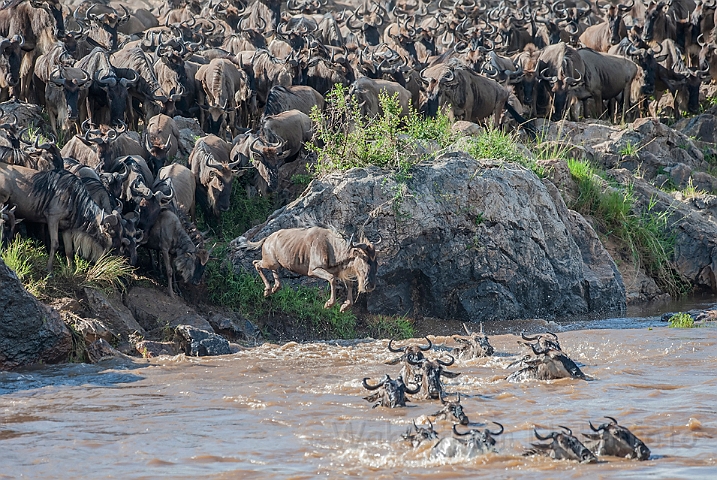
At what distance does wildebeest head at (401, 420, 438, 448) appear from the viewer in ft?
21.0

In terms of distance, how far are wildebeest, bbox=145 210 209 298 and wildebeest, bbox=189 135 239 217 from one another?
159 centimetres

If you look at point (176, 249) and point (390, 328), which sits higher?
point (176, 249)

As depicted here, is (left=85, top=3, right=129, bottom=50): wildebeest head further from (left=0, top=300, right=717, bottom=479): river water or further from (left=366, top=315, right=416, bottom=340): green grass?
(left=0, top=300, right=717, bottom=479): river water

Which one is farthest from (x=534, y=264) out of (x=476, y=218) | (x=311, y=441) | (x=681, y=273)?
(x=311, y=441)

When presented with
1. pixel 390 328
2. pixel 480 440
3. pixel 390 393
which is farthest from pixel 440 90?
pixel 480 440

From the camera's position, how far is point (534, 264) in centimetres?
1271

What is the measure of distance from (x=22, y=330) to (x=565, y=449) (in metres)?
5.46

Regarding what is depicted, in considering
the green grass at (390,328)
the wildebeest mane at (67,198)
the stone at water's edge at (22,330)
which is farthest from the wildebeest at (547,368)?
the wildebeest mane at (67,198)

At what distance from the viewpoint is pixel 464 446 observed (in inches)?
245

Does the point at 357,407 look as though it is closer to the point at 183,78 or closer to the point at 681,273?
the point at 681,273

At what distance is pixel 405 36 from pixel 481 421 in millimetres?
22785

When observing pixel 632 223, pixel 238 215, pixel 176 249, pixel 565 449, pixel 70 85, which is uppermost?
pixel 70 85

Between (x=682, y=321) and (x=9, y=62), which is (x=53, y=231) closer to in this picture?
(x=9, y=62)

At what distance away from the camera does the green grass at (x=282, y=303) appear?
458 inches
